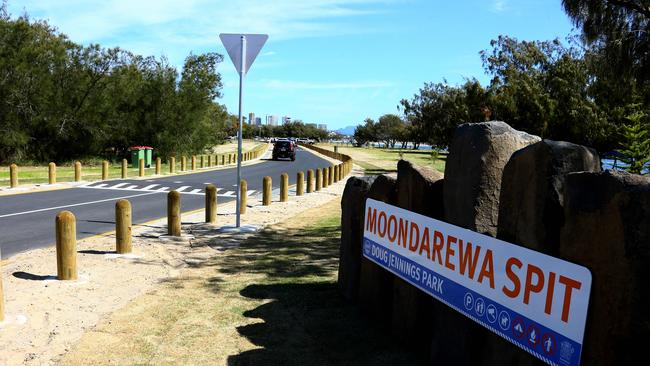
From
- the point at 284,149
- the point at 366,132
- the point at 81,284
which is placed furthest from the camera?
the point at 366,132

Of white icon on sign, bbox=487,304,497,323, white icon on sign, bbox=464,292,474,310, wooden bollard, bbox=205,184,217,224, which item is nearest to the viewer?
white icon on sign, bbox=487,304,497,323

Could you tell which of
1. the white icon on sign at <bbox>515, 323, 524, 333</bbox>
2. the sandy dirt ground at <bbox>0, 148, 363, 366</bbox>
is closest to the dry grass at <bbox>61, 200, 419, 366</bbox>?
the sandy dirt ground at <bbox>0, 148, 363, 366</bbox>

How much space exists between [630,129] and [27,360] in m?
15.9

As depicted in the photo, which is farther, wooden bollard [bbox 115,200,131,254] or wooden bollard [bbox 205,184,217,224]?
wooden bollard [bbox 205,184,217,224]

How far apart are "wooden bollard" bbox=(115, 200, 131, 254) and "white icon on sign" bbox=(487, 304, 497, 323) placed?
604 centimetres

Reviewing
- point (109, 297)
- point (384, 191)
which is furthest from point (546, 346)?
point (109, 297)

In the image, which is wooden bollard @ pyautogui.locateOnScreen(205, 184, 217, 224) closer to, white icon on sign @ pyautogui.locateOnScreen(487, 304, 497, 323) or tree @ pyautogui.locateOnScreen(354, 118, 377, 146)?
white icon on sign @ pyautogui.locateOnScreen(487, 304, 497, 323)

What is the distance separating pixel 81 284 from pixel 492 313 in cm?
509

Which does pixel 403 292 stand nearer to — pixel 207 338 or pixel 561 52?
pixel 207 338

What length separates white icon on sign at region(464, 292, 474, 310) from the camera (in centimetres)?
385

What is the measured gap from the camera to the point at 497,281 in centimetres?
359

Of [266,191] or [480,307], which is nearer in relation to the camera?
[480,307]

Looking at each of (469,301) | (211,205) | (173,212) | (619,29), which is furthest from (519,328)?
(619,29)

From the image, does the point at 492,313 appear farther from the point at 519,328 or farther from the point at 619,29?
the point at 619,29
